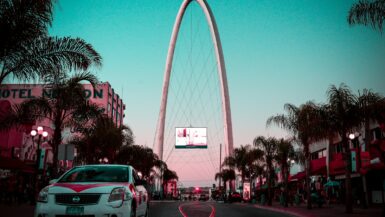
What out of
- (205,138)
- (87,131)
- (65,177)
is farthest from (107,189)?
(205,138)

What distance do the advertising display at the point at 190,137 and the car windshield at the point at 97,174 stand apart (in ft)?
222

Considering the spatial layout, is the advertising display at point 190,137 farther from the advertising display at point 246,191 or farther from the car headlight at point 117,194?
the car headlight at point 117,194

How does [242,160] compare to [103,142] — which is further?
[242,160]

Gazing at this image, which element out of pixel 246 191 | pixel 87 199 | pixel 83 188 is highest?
pixel 83 188

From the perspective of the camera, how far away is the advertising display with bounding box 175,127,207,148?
77.4 metres

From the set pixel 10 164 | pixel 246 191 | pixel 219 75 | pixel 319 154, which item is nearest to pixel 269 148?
pixel 319 154

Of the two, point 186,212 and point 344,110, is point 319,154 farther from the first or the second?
point 186,212

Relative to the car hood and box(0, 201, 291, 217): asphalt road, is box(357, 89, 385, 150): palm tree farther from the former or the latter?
the car hood

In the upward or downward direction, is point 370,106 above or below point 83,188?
above

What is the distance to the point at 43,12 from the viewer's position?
13148mm

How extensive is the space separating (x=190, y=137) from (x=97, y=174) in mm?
69043

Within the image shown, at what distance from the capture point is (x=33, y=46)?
Answer: 14102 millimetres

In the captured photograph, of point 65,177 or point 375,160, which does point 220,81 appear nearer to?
point 375,160

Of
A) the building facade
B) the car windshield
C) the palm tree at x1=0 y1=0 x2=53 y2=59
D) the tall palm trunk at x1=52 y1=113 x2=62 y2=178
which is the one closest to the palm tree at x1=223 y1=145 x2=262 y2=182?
the building facade
